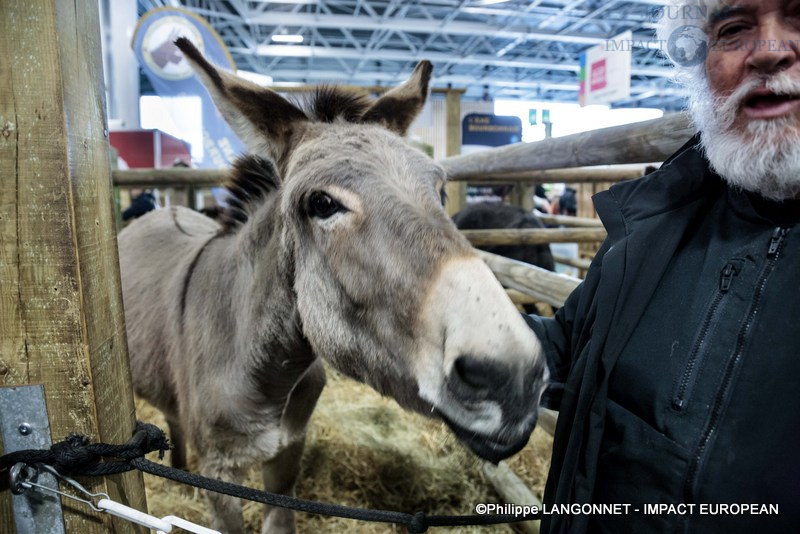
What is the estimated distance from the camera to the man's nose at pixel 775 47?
1.11 meters

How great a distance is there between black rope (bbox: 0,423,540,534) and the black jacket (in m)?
0.33

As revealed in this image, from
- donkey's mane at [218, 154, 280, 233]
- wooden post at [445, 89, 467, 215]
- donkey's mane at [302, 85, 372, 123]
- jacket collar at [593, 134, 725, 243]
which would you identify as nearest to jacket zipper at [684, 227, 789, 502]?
jacket collar at [593, 134, 725, 243]

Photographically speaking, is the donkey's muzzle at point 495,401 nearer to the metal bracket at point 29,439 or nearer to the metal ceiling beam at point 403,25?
the metal bracket at point 29,439

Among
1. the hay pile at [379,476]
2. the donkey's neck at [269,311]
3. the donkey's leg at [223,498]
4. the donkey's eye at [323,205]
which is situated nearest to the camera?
the donkey's eye at [323,205]

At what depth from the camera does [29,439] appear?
99cm

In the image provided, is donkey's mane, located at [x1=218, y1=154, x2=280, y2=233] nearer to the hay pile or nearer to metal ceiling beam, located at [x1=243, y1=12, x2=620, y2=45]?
the hay pile

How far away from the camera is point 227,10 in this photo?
13773 millimetres

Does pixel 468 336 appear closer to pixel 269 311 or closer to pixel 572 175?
pixel 269 311

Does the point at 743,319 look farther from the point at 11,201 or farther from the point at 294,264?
the point at 11,201

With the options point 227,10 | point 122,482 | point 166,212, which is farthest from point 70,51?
point 227,10

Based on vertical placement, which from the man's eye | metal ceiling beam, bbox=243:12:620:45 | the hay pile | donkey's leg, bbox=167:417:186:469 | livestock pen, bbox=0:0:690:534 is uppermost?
metal ceiling beam, bbox=243:12:620:45

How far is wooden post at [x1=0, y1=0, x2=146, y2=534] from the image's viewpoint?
0.90 metres

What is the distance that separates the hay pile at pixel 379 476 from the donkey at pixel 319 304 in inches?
26.8

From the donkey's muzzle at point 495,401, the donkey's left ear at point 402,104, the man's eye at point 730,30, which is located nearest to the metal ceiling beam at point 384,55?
the donkey's left ear at point 402,104
